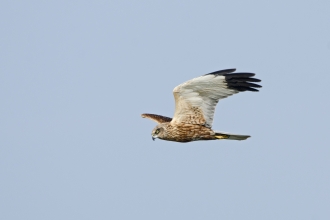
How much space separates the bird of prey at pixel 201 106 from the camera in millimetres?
21031

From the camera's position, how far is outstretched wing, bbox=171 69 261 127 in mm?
20906

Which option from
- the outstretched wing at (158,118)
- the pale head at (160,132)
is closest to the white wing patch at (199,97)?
the pale head at (160,132)

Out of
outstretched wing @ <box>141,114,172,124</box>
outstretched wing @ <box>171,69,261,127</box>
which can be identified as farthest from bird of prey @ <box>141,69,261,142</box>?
outstretched wing @ <box>141,114,172,124</box>

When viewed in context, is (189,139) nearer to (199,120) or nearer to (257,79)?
(199,120)

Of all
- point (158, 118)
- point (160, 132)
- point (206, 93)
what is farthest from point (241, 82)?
point (158, 118)

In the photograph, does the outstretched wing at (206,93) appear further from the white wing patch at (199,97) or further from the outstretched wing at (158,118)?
the outstretched wing at (158,118)

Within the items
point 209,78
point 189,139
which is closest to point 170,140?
point 189,139

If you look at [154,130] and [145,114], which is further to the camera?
[145,114]

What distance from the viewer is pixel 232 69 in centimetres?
2111

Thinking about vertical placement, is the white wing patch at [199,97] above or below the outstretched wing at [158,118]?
above

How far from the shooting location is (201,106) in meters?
21.4

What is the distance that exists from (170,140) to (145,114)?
3.29 meters

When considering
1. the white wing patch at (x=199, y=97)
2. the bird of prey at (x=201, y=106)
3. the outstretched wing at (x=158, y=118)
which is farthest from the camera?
the outstretched wing at (x=158, y=118)

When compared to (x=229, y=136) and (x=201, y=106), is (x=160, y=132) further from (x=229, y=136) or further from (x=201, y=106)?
(x=229, y=136)
